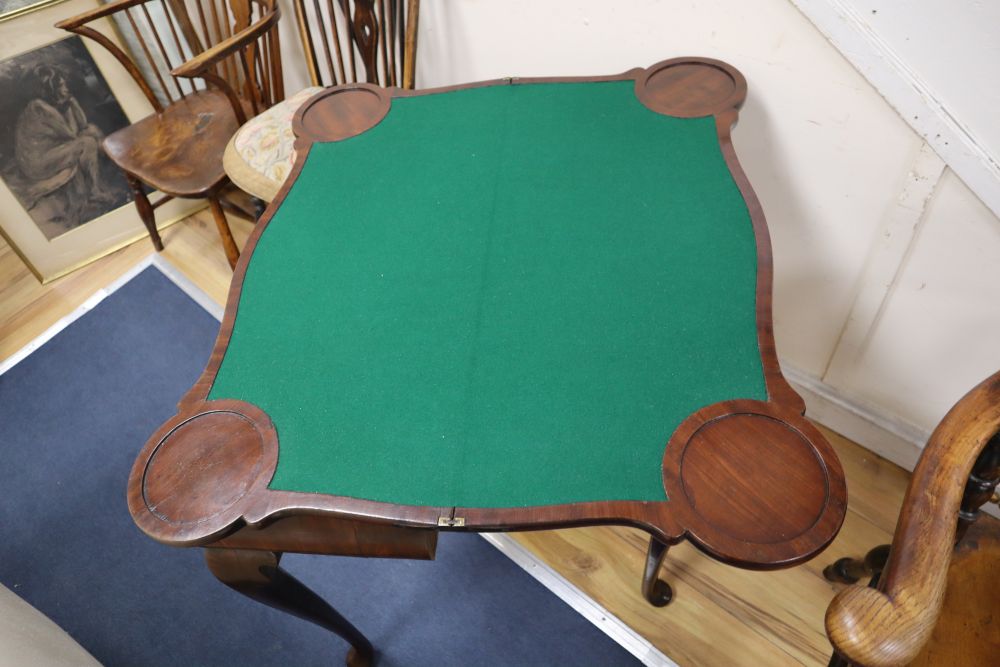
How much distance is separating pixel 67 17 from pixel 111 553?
1694mm

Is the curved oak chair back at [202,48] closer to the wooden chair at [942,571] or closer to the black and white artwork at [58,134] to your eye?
the black and white artwork at [58,134]

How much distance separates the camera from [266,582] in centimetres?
122

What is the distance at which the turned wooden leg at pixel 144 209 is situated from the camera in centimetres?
239

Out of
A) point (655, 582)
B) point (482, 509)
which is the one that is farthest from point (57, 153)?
point (655, 582)

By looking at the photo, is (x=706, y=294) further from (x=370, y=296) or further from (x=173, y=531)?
(x=173, y=531)

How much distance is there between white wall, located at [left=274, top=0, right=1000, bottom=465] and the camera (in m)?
1.41

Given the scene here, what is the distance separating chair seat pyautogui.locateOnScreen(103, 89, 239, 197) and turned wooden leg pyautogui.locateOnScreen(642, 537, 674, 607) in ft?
5.20

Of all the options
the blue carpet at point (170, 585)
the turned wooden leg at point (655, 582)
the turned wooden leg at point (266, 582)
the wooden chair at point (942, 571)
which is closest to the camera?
the wooden chair at point (942, 571)

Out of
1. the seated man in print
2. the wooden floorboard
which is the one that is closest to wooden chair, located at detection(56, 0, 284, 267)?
the seated man in print

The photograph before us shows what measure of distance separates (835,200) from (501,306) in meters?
0.88

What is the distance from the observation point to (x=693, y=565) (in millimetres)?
1745

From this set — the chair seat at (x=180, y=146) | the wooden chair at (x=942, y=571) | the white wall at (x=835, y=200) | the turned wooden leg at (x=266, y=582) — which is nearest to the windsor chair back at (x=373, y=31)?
the white wall at (x=835, y=200)

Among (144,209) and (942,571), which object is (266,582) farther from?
(144,209)

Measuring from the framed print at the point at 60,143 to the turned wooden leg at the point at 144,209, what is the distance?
0.45ft
